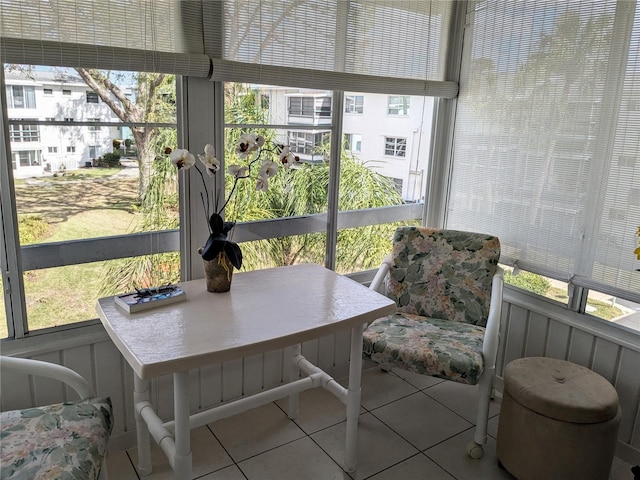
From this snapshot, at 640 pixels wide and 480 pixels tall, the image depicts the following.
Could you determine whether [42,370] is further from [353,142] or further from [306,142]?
[353,142]

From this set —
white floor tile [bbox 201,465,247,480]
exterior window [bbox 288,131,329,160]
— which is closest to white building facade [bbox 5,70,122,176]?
exterior window [bbox 288,131,329,160]

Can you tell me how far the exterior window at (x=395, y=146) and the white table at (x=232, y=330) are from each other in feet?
2.92

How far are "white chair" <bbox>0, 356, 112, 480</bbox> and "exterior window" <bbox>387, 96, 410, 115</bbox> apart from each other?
205cm

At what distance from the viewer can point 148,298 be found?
76.4 inches

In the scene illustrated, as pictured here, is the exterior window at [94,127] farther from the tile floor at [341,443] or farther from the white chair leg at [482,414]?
the white chair leg at [482,414]

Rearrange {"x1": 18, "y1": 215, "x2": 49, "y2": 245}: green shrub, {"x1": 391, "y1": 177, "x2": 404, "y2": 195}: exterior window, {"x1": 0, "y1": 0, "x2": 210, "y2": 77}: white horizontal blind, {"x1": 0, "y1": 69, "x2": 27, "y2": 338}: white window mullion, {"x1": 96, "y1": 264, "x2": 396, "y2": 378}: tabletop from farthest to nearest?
1. {"x1": 391, "y1": 177, "x2": 404, "y2": 195}: exterior window
2. {"x1": 18, "y1": 215, "x2": 49, "y2": 245}: green shrub
3. {"x1": 0, "y1": 69, "x2": 27, "y2": 338}: white window mullion
4. {"x1": 0, "y1": 0, "x2": 210, "y2": 77}: white horizontal blind
5. {"x1": 96, "y1": 264, "x2": 396, "y2": 378}: tabletop

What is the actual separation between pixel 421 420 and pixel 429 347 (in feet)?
1.79

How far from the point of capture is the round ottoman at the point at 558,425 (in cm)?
199

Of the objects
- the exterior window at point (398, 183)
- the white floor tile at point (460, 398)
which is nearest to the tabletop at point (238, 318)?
the exterior window at point (398, 183)

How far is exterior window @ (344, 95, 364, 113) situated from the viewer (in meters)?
2.69

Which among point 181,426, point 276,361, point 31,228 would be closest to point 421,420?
point 276,361

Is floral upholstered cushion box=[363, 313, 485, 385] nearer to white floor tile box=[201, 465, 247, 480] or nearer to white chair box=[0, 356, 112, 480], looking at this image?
white floor tile box=[201, 465, 247, 480]

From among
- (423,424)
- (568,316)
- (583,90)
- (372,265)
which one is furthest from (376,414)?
(583,90)

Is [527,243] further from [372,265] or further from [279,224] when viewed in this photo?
[279,224]
